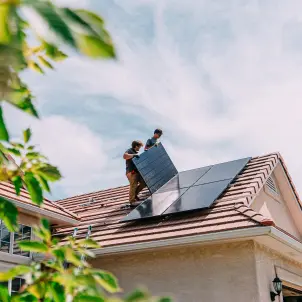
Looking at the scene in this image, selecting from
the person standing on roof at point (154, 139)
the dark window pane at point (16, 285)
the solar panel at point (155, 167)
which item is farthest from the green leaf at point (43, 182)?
the person standing on roof at point (154, 139)

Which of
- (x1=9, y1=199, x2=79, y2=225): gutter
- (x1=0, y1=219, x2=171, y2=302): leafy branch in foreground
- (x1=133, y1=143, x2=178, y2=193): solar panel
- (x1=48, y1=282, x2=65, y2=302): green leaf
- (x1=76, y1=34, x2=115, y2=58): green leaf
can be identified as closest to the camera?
(x1=76, y1=34, x2=115, y2=58): green leaf

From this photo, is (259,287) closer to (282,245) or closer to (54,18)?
(282,245)

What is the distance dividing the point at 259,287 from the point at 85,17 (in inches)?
303

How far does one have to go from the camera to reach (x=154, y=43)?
7.43 m

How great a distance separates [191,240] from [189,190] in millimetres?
2268

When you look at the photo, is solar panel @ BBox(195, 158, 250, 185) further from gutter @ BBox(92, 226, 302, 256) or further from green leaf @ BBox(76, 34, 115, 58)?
green leaf @ BBox(76, 34, 115, 58)

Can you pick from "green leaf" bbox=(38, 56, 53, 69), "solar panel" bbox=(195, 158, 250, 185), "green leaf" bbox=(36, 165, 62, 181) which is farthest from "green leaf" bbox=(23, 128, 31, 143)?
"solar panel" bbox=(195, 158, 250, 185)

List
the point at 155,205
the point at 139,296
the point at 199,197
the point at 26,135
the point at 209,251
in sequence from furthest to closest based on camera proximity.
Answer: the point at 155,205 < the point at 199,197 < the point at 209,251 < the point at 26,135 < the point at 139,296

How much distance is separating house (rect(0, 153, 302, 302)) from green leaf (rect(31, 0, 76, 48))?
23.0 feet

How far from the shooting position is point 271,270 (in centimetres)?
868

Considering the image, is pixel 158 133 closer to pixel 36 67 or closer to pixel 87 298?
pixel 36 67

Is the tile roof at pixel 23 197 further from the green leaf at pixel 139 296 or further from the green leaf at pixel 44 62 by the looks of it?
the green leaf at pixel 139 296

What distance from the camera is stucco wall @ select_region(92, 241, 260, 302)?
7973 mm

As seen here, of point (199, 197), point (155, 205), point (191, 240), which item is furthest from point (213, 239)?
point (155, 205)
